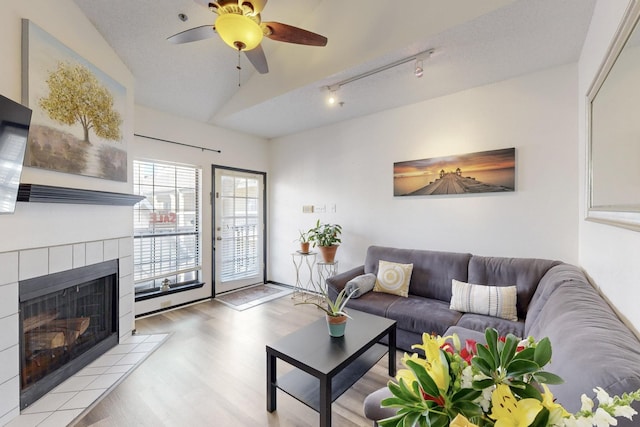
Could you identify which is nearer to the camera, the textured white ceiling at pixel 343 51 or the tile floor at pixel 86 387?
the tile floor at pixel 86 387

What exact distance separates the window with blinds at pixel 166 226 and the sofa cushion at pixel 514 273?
353cm

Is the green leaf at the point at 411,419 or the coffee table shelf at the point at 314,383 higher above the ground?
the green leaf at the point at 411,419

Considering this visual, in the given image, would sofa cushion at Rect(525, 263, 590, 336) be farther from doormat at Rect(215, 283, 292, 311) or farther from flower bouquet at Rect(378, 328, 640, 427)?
doormat at Rect(215, 283, 292, 311)

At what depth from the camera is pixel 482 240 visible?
2861 millimetres

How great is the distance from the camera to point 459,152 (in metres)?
2.96

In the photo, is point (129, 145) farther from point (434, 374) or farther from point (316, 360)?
point (434, 374)

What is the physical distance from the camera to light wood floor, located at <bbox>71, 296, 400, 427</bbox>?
5.67 feet

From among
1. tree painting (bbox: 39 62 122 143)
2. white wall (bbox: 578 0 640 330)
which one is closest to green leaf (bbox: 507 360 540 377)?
white wall (bbox: 578 0 640 330)

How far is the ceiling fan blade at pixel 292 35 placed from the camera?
179cm

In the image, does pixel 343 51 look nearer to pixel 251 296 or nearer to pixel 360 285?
pixel 360 285

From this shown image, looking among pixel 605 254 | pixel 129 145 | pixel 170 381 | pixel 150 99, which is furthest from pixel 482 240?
pixel 150 99

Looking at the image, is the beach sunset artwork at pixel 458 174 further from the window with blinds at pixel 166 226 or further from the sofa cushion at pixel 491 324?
the window with blinds at pixel 166 226

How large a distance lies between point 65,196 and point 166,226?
5.48 feet

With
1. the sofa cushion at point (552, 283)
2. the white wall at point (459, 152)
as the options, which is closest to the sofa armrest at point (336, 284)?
the white wall at point (459, 152)
